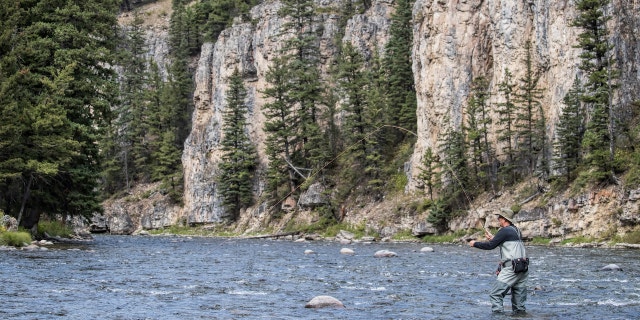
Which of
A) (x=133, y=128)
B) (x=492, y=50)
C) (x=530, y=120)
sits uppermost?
(x=492, y=50)

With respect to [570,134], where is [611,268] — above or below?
below

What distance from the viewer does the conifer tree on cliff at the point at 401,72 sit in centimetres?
6353

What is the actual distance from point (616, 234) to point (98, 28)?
32.3m

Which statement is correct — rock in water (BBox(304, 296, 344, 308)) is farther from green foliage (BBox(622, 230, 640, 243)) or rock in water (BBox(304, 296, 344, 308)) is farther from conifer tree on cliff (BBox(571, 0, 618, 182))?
conifer tree on cliff (BBox(571, 0, 618, 182))

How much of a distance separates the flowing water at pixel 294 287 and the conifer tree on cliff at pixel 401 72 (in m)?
34.9

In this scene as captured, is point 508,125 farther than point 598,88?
Yes

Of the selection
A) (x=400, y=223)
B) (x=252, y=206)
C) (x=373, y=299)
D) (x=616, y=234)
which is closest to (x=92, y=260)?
(x=373, y=299)

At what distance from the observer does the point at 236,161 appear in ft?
241

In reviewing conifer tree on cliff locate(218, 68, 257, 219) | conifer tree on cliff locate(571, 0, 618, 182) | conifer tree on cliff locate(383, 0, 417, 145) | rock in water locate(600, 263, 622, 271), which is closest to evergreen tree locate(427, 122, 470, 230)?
conifer tree on cliff locate(571, 0, 618, 182)

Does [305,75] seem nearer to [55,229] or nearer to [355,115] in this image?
[355,115]

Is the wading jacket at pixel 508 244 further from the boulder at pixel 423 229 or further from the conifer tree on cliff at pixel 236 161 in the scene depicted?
the conifer tree on cliff at pixel 236 161

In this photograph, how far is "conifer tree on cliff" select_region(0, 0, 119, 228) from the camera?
3459 cm

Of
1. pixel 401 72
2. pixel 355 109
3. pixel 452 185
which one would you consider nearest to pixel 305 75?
pixel 355 109

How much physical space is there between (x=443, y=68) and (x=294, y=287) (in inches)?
1652
